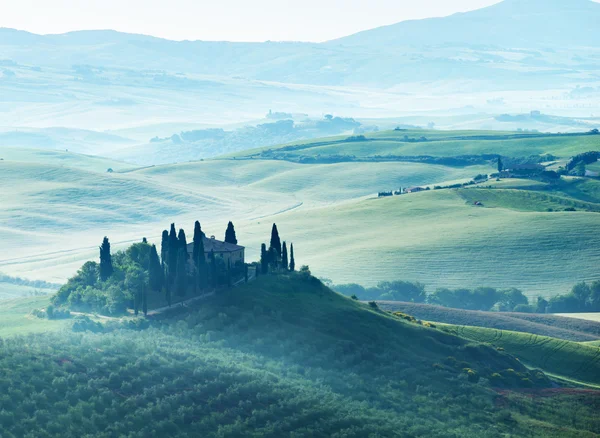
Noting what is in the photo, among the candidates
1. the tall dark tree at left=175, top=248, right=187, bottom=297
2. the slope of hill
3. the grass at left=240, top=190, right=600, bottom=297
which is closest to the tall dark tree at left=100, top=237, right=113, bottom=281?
the tall dark tree at left=175, top=248, right=187, bottom=297

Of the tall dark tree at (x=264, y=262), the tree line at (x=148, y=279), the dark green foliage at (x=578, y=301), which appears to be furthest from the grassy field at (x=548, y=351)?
the dark green foliage at (x=578, y=301)

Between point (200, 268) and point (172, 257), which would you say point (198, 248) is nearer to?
point (200, 268)

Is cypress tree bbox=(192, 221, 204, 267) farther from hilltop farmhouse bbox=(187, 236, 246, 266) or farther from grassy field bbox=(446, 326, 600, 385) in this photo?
grassy field bbox=(446, 326, 600, 385)

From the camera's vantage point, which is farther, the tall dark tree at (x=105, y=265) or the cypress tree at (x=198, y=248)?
the tall dark tree at (x=105, y=265)

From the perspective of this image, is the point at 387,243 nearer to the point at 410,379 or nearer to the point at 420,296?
the point at 420,296

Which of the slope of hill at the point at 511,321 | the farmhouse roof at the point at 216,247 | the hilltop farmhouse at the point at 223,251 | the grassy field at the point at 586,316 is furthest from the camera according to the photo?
the grassy field at the point at 586,316

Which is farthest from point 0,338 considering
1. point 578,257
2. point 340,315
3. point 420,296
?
point 578,257

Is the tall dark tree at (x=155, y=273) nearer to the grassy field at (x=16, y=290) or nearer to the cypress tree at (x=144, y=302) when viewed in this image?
the cypress tree at (x=144, y=302)
